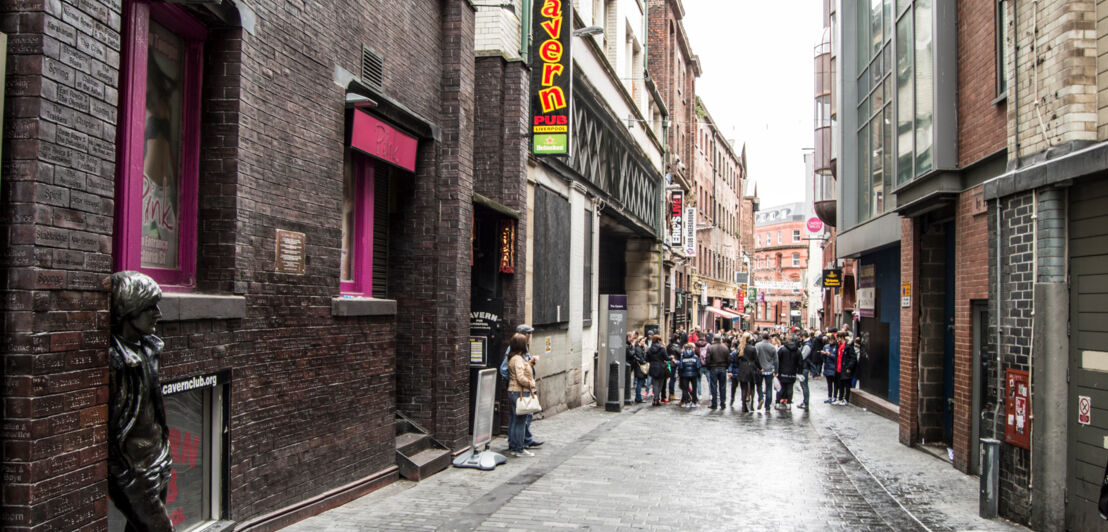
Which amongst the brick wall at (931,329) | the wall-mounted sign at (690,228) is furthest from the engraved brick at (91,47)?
the wall-mounted sign at (690,228)

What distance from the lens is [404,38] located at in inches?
388

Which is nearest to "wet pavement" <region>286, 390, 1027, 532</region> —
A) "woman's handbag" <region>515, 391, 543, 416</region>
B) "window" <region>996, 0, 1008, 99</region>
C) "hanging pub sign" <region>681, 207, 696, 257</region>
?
"woman's handbag" <region>515, 391, 543, 416</region>

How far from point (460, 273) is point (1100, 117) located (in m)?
7.04

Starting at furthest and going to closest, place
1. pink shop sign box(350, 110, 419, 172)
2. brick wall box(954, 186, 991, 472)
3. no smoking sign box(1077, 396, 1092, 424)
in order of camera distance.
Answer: brick wall box(954, 186, 991, 472), pink shop sign box(350, 110, 419, 172), no smoking sign box(1077, 396, 1092, 424)

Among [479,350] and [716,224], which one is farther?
[716,224]

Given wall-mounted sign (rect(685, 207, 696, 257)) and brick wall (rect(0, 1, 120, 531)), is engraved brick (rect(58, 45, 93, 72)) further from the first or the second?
wall-mounted sign (rect(685, 207, 696, 257))

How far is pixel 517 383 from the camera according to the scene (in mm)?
11453

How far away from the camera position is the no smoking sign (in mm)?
7547

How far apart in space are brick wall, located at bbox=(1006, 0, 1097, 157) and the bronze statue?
7.75 meters

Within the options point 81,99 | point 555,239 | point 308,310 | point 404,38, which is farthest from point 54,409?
point 555,239

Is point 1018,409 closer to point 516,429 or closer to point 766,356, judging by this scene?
point 516,429

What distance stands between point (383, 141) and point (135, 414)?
16.9ft

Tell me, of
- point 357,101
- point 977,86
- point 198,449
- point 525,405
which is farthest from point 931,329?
point 198,449

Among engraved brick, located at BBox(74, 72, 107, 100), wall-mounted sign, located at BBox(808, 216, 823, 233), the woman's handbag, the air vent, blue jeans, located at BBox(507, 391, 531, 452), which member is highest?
wall-mounted sign, located at BBox(808, 216, 823, 233)
